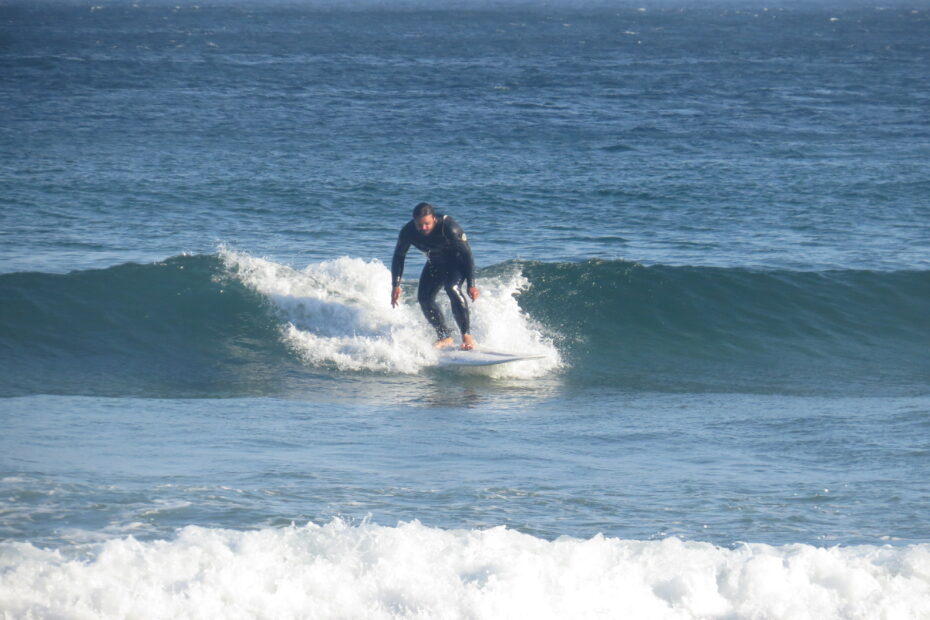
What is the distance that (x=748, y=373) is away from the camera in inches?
415

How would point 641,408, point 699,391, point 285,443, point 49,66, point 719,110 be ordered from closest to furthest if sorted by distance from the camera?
point 285,443, point 641,408, point 699,391, point 719,110, point 49,66

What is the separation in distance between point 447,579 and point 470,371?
5.04 meters

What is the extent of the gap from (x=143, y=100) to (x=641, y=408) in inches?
1051

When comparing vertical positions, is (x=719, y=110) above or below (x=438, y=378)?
above

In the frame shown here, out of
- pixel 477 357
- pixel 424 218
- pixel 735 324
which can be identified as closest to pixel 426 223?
pixel 424 218

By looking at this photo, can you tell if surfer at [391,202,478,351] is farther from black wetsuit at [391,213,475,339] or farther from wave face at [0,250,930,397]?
wave face at [0,250,930,397]

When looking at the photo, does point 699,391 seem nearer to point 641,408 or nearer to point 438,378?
point 641,408

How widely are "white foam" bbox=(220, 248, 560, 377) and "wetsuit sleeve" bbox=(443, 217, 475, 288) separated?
1.01 m

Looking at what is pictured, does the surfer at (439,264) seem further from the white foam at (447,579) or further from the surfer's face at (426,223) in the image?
the white foam at (447,579)

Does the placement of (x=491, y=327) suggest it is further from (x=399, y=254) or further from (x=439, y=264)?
(x=399, y=254)

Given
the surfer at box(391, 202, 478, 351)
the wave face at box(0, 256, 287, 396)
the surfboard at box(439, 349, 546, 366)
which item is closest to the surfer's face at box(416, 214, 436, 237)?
the surfer at box(391, 202, 478, 351)

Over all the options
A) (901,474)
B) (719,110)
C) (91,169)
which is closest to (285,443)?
(901,474)

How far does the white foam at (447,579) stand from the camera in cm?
487

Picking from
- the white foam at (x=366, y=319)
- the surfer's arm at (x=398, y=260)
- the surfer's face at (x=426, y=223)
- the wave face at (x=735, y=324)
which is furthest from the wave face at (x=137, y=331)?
the wave face at (x=735, y=324)
